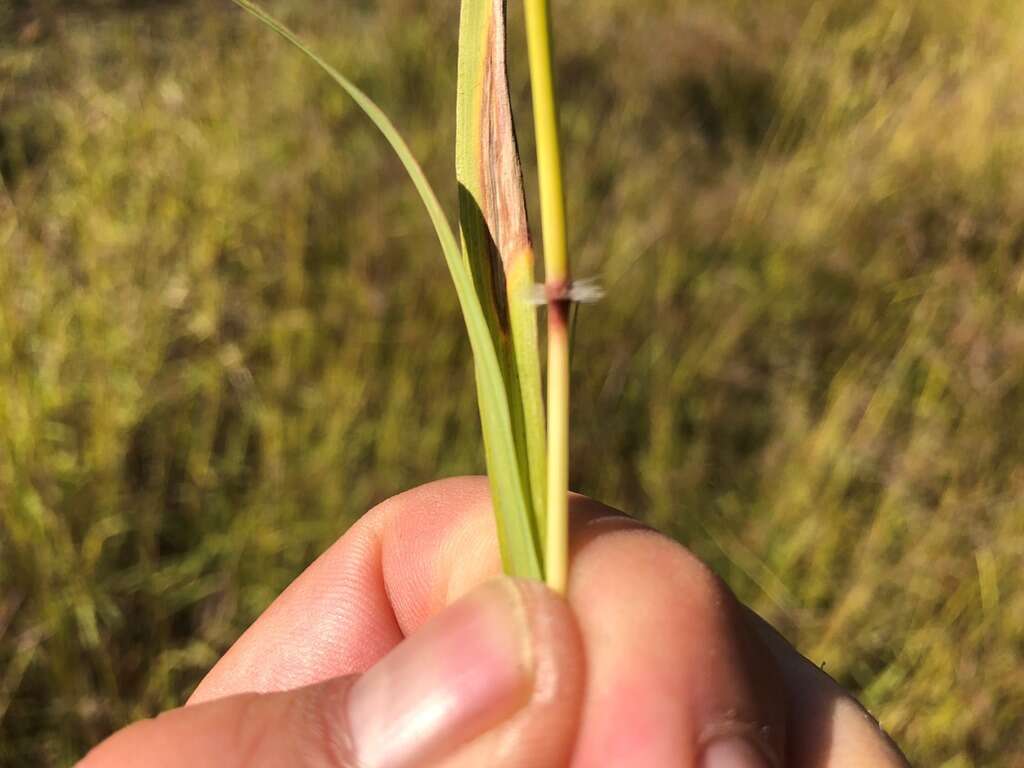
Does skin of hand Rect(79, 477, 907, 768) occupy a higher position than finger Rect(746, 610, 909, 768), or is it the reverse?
skin of hand Rect(79, 477, 907, 768)

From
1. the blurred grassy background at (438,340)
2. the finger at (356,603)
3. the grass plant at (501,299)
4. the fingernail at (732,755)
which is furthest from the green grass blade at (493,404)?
the blurred grassy background at (438,340)

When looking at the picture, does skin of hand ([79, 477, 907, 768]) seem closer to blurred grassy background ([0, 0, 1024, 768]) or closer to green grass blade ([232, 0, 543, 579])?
green grass blade ([232, 0, 543, 579])

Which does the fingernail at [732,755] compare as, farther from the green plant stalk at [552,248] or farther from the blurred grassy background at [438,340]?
the blurred grassy background at [438,340]

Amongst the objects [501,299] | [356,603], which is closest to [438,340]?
[356,603]

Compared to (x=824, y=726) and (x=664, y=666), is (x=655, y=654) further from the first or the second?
(x=824, y=726)

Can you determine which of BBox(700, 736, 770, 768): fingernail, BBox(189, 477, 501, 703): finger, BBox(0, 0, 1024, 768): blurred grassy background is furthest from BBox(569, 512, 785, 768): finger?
BBox(0, 0, 1024, 768): blurred grassy background
